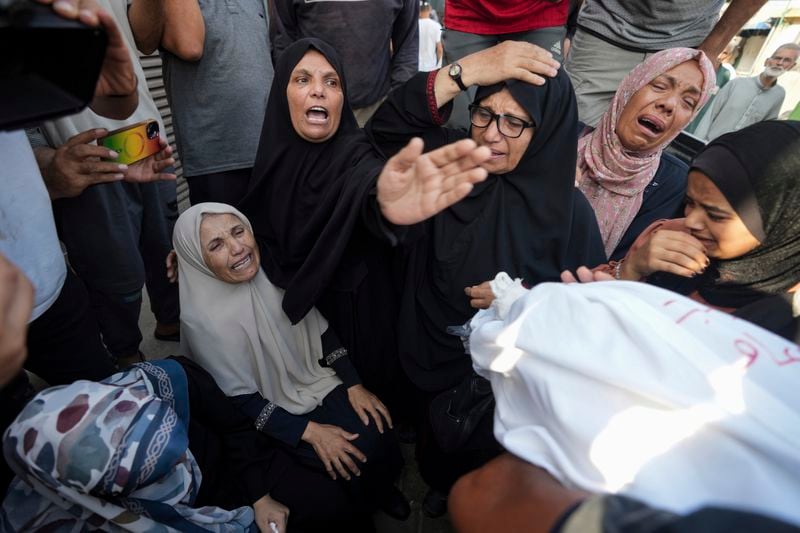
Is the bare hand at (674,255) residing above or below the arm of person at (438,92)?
below

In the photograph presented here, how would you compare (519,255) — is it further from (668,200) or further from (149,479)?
(149,479)

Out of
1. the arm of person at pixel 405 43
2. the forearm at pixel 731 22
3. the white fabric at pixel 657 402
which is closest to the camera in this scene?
the white fabric at pixel 657 402

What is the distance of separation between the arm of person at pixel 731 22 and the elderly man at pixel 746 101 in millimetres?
3921

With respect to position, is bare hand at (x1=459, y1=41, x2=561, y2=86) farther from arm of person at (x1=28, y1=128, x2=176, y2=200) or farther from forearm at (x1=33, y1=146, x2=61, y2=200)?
forearm at (x1=33, y1=146, x2=61, y2=200)

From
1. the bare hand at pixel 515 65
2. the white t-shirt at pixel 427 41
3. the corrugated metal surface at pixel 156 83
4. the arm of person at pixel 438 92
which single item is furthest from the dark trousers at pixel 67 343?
the white t-shirt at pixel 427 41

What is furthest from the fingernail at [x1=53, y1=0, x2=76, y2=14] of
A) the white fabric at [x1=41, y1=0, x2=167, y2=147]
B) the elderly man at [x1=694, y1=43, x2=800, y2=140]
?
the elderly man at [x1=694, y1=43, x2=800, y2=140]

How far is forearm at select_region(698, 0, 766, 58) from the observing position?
6.58ft

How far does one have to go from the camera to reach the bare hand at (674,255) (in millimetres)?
1139

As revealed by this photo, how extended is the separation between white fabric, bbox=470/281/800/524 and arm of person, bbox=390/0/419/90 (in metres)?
2.31

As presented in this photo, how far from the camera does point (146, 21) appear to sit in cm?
175

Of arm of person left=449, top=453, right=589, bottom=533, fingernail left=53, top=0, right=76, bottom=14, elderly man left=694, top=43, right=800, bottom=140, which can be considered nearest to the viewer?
arm of person left=449, top=453, right=589, bottom=533

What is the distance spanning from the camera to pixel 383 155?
5.96 ft

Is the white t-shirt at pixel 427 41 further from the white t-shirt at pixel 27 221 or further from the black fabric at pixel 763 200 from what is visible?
the white t-shirt at pixel 27 221

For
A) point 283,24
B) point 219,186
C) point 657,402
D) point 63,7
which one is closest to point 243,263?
point 219,186
